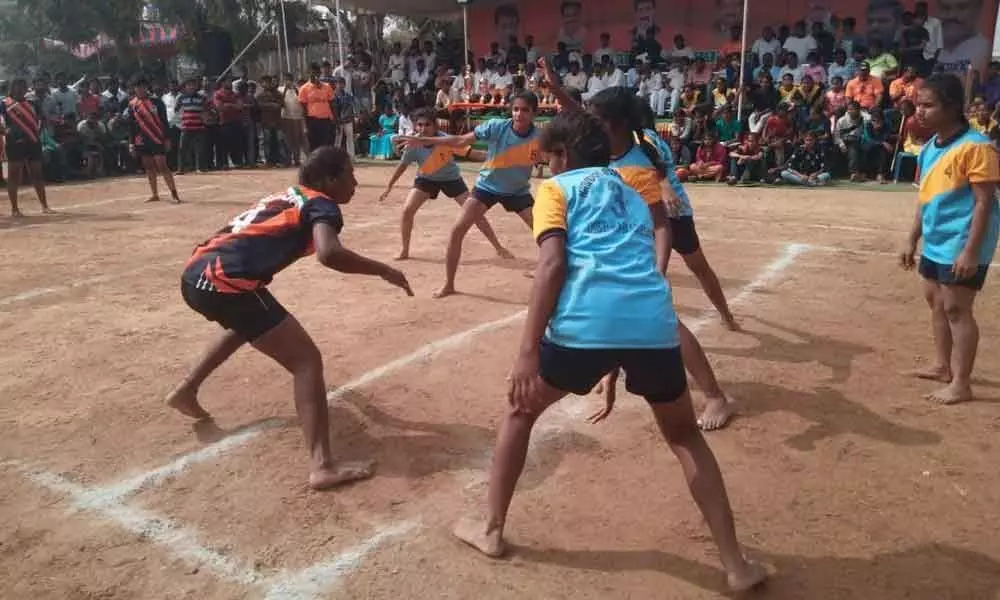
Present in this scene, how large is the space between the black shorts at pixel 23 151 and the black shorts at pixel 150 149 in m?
1.33

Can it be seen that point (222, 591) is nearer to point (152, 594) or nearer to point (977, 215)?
point (152, 594)

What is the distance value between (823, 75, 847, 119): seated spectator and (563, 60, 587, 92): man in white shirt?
5.68m

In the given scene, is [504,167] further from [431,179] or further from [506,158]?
[431,179]

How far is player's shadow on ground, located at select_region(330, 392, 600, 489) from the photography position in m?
3.88

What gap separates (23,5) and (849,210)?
3591 centimetres

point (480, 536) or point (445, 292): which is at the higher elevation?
point (445, 292)

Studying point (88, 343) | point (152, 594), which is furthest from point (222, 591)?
point (88, 343)

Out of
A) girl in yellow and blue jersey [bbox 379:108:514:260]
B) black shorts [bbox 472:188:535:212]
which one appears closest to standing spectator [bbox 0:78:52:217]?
girl in yellow and blue jersey [bbox 379:108:514:260]

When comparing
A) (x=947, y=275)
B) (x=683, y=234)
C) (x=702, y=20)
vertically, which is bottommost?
(x=947, y=275)

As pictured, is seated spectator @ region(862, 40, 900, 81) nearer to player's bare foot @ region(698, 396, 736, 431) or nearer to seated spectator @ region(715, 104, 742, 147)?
seated spectator @ region(715, 104, 742, 147)

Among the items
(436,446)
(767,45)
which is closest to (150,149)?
(436,446)

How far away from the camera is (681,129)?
608 inches

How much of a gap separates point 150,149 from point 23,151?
166 centimetres

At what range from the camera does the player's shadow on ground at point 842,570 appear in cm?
292
